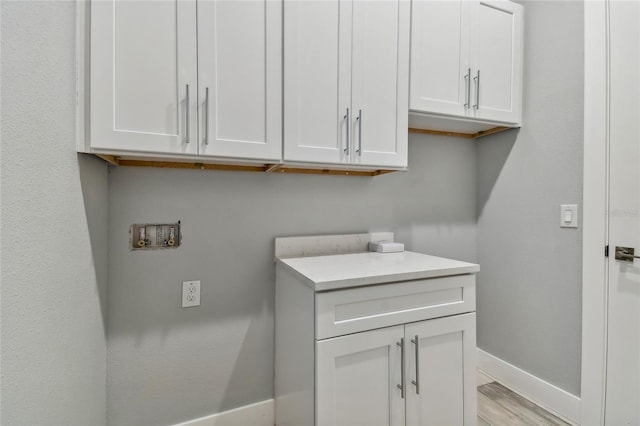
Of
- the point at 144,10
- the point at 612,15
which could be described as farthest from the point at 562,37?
the point at 144,10

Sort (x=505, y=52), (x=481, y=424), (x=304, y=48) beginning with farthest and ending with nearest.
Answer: (x=505, y=52), (x=481, y=424), (x=304, y=48)

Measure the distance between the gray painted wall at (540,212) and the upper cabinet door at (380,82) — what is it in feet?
2.81

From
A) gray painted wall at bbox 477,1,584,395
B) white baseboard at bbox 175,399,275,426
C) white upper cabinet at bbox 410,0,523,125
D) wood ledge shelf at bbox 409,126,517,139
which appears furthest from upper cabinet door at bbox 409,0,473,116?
white baseboard at bbox 175,399,275,426

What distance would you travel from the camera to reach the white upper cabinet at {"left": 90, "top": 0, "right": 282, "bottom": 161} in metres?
1.07

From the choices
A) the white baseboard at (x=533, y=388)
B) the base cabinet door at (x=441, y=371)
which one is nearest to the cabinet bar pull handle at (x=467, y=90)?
the base cabinet door at (x=441, y=371)

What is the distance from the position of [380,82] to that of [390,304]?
1.02 meters

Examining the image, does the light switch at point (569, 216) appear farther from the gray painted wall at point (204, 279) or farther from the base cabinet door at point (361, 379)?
the base cabinet door at point (361, 379)

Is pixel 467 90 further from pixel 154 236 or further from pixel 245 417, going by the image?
pixel 245 417

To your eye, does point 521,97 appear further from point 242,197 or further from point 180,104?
point 180,104

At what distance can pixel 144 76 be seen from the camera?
3.65 feet

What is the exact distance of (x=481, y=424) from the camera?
157 cm

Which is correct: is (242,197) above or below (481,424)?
above

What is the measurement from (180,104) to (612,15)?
6.53ft

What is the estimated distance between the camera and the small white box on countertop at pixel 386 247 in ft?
5.72
